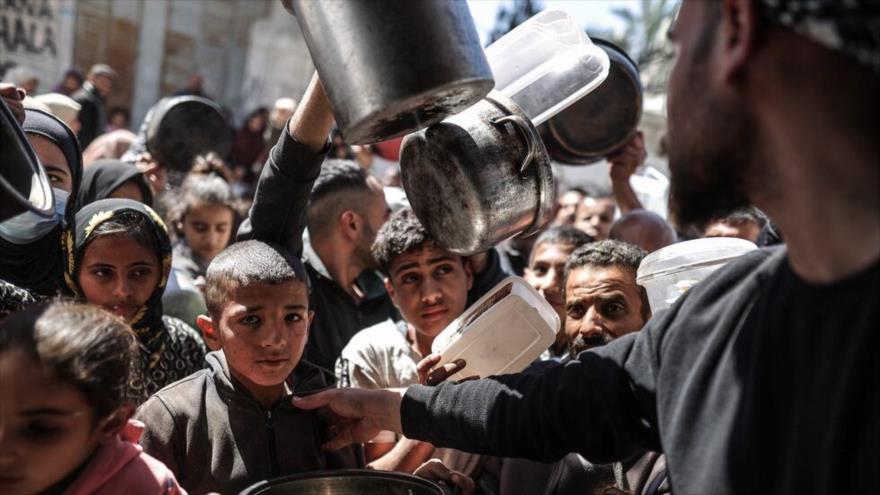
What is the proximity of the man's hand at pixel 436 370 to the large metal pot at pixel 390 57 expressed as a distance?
80cm

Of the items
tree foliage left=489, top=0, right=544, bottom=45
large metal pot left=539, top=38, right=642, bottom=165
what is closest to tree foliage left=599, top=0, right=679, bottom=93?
tree foliage left=489, top=0, right=544, bottom=45

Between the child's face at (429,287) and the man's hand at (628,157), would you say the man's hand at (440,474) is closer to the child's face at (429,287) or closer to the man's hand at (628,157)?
the child's face at (429,287)

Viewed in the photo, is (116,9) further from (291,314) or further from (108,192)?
(291,314)

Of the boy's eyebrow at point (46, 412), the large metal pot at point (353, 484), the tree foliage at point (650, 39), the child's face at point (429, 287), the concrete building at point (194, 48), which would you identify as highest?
the boy's eyebrow at point (46, 412)

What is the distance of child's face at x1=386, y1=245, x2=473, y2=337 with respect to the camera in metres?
3.51

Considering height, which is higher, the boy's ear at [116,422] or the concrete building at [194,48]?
the boy's ear at [116,422]

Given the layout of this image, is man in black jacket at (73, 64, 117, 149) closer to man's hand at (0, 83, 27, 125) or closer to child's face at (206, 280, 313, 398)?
man's hand at (0, 83, 27, 125)

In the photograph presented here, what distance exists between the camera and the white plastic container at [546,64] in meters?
3.21

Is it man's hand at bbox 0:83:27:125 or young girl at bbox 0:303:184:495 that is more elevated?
man's hand at bbox 0:83:27:125

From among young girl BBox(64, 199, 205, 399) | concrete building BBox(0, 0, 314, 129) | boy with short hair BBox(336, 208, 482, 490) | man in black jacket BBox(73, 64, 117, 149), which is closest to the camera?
young girl BBox(64, 199, 205, 399)

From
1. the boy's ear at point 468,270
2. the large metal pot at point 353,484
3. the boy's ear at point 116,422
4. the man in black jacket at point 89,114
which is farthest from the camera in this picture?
the man in black jacket at point 89,114

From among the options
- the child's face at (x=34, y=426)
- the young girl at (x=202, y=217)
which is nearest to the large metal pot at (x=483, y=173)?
the child's face at (x=34, y=426)

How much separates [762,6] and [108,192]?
3308 mm

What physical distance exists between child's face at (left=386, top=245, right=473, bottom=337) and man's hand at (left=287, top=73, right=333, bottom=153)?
0.90m
